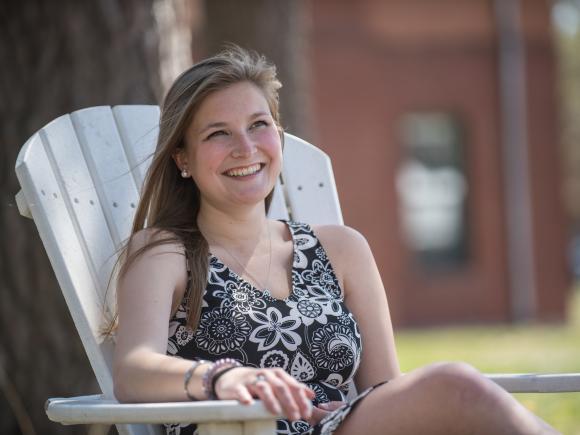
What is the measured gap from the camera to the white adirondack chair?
2.43 m

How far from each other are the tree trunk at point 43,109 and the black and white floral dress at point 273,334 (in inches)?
66.4

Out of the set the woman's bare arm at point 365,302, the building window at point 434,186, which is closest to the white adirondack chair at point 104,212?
the woman's bare arm at point 365,302

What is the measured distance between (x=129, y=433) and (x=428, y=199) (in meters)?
13.3

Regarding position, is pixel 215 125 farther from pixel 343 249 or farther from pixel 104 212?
pixel 104 212

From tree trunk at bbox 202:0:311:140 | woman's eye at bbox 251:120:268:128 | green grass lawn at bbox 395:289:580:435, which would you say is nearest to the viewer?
woman's eye at bbox 251:120:268:128

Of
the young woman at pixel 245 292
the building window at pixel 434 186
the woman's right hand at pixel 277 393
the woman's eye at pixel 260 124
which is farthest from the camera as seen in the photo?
the building window at pixel 434 186

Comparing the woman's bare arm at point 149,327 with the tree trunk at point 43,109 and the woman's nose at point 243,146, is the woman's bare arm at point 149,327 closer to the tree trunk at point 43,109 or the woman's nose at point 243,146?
the woman's nose at point 243,146

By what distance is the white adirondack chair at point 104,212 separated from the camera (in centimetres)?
243

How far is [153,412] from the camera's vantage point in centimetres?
241

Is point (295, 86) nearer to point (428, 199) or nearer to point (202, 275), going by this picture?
point (202, 275)

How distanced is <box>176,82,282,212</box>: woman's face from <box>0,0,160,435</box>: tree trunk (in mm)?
1541

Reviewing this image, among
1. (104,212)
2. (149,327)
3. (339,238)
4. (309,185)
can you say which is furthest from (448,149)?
(149,327)

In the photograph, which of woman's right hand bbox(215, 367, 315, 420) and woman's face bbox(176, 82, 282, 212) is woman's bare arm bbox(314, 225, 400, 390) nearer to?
woman's face bbox(176, 82, 282, 212)

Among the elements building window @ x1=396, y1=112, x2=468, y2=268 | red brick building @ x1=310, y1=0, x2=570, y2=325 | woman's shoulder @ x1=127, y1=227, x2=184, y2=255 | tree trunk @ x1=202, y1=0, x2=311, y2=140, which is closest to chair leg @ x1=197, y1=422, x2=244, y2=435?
woman's shoulder @ x1=127, y1=227, x2=184, y2=255
